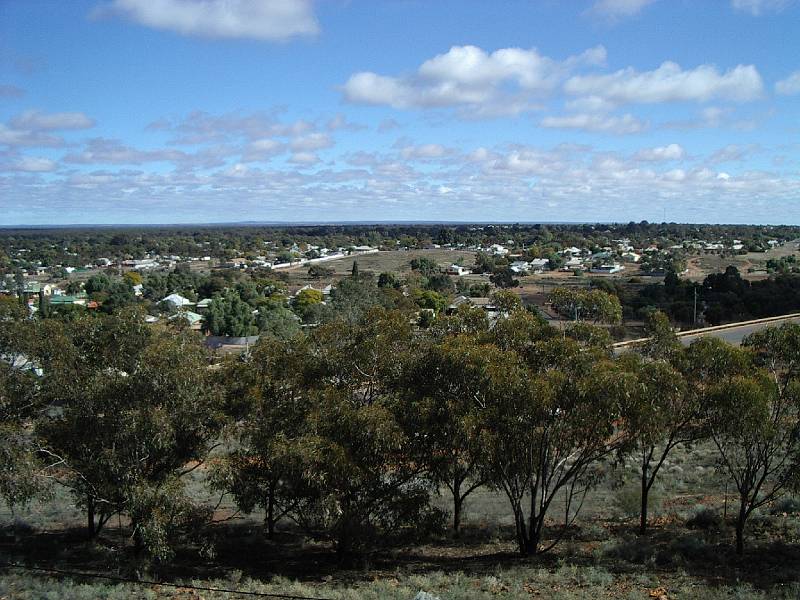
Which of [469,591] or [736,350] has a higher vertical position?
[736,350]

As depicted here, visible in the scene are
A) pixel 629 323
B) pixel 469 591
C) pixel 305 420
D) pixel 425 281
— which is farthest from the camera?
pixel 425 281

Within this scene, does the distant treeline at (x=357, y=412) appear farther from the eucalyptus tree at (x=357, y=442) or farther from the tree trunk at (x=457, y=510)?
the tree trunk at (x=457, y=510)

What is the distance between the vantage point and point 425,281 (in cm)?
7444

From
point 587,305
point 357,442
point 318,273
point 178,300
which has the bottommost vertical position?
point 178,300

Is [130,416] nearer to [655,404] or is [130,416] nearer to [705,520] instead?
[655,404]

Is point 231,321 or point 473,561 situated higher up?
point 231,321

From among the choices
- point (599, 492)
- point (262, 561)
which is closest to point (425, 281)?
point (599, 492)

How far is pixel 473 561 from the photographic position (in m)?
12.8

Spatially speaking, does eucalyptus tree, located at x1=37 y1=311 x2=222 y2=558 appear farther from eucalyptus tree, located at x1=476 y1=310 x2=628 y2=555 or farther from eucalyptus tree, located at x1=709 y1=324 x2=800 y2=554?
eucalyptus tree, located at x1=709 y1=324 x2=800 y2=554

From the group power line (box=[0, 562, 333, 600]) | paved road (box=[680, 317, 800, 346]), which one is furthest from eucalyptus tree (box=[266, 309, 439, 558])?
paved road (box=[680, 317, 800, 346])

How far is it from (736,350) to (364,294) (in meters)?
37.5

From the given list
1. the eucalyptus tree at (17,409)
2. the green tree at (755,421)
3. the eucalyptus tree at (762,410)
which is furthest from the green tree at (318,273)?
the green tree at (755,421)

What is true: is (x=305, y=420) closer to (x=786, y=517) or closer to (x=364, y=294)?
(x=786, y=517)

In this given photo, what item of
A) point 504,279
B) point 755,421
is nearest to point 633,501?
point 755,421
